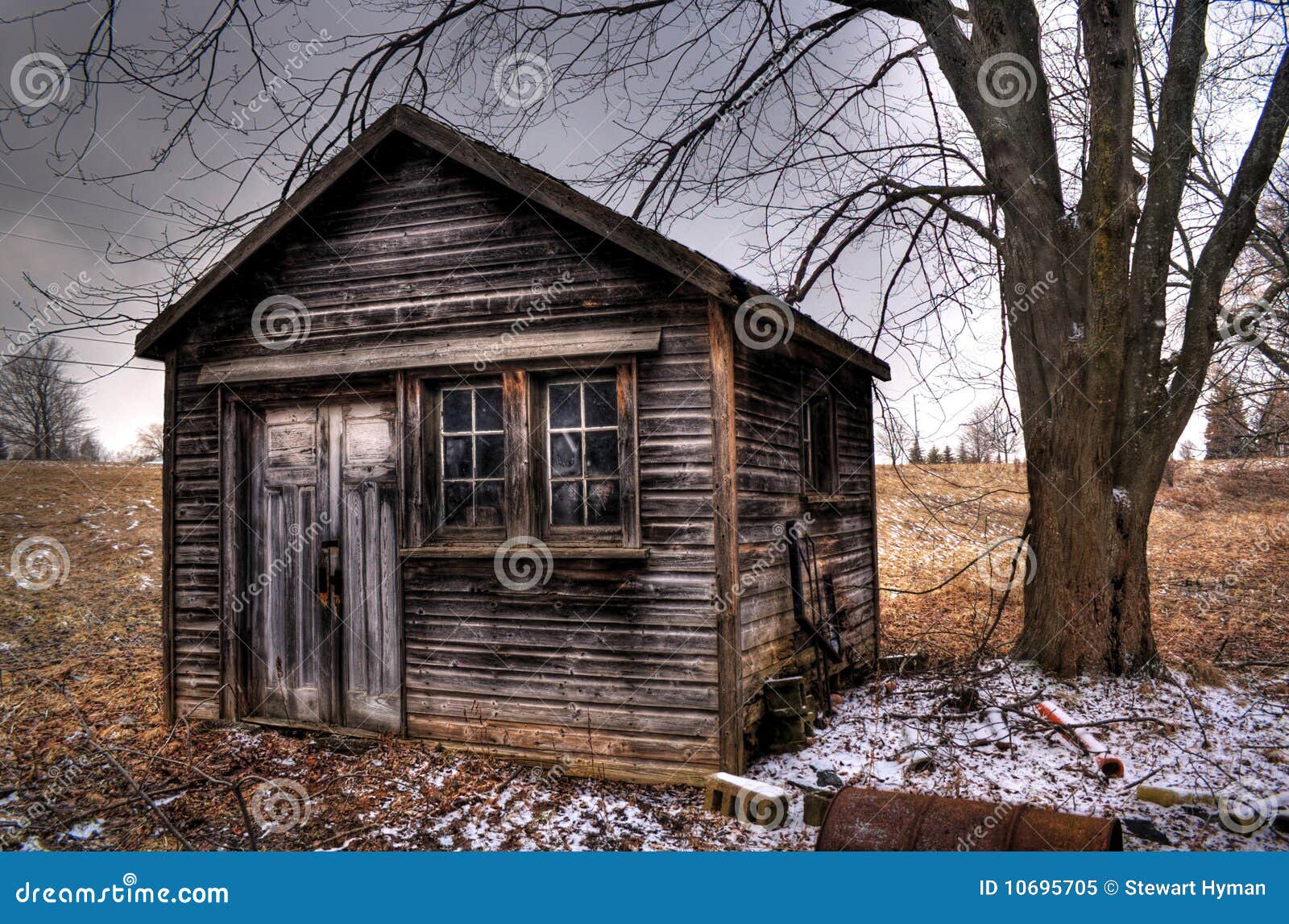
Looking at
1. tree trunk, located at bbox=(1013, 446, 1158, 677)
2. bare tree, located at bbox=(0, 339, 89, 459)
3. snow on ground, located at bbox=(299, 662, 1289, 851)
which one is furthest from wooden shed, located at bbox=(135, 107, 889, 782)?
bare tree, located at bbox=(0, 339, 89, 459)

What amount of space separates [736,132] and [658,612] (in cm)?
585

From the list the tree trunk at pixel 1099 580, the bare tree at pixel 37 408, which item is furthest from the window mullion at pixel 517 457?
the bare tree at pixel 37 408

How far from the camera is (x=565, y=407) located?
6289 mm

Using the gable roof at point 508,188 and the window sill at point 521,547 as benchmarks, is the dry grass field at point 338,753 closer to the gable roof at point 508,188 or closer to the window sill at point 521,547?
the window sill at point 521,547

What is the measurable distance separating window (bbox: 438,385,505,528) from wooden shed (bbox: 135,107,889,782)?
2cm

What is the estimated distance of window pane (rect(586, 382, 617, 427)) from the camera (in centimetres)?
610

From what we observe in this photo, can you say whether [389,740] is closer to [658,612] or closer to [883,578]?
[658,612]

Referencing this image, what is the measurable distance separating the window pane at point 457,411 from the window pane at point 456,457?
0.08 metres

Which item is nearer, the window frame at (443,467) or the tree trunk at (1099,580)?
the window frame at (443,467)

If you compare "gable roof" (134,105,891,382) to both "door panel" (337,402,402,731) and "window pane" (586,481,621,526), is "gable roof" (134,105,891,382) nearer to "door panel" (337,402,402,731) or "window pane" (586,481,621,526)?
"window pane" (586,481,621,526)

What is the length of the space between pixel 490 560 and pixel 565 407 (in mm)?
1380

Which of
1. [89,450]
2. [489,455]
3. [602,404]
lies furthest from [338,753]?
Answer: [89,450]

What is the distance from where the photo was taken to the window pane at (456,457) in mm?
6566

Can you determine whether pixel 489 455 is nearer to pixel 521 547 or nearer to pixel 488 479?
pixel 488 479
